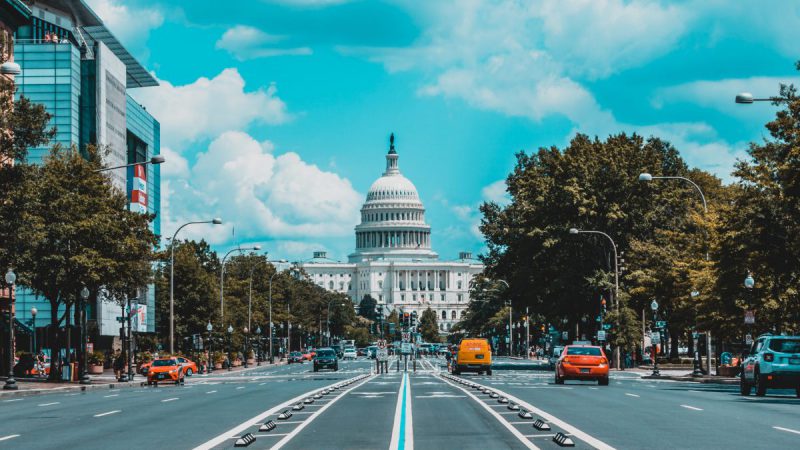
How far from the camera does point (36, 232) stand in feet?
159

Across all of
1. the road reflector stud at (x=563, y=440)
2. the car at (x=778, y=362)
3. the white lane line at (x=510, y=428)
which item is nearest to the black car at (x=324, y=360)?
the car at (x=778, y=362)

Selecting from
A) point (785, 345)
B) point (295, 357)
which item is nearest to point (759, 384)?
point (785, 345)

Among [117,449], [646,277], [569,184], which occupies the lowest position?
[117,449]

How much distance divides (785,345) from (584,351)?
13952 millimetres

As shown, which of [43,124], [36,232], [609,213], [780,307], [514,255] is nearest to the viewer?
[43,124]

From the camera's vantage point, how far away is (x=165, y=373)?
194 feet

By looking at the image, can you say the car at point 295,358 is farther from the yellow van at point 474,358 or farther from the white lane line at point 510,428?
the white lane line at point 510,428

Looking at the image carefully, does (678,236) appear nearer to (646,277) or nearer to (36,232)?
(646,277)

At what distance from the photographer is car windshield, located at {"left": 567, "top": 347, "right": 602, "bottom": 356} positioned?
48.3m

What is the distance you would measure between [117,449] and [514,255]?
2796 inches

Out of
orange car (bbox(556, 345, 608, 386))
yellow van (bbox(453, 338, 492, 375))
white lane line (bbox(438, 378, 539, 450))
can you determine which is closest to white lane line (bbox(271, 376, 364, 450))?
white lane line (bbox(438, 378, 539, 450))

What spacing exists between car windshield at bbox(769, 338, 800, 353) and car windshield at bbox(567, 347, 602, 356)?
41.9ft

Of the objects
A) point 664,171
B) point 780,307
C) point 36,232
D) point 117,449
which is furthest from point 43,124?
point 664,171

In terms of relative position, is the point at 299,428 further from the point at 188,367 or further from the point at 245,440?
the point at 188,367
